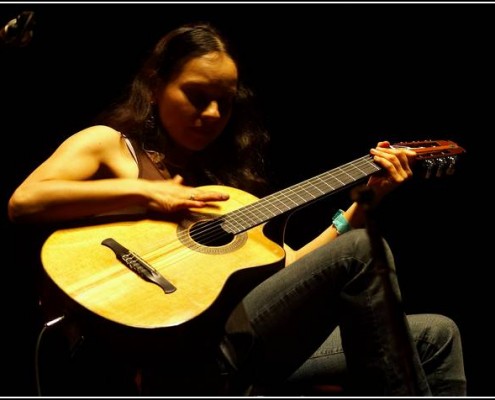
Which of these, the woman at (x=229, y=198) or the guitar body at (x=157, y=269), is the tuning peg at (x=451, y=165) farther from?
the guitar body at (x=157, y=269)

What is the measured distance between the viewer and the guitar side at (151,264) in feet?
3.67

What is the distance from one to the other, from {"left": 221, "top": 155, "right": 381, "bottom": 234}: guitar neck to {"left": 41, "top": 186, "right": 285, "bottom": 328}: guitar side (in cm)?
4

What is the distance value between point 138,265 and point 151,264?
0.13 feet

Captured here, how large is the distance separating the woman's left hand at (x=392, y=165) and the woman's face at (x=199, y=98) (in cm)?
55

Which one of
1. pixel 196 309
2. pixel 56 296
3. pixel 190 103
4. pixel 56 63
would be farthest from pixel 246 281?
pixel 56 63

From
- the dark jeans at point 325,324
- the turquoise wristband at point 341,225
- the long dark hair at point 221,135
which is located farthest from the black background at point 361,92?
the dark jeans at point 325,324

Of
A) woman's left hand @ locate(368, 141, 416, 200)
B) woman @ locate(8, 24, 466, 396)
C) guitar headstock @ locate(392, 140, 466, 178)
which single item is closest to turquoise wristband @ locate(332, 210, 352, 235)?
woman @ locate(8, 24, 466, 396)

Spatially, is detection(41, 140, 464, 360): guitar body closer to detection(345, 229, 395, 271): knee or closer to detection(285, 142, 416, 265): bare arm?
detection(285, 142, 416, 265): bare arm

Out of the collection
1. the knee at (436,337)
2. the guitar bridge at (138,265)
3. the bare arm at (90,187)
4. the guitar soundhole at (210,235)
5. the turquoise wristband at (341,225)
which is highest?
the bare arm at (90,187)

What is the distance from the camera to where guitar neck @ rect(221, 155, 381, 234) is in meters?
1.51

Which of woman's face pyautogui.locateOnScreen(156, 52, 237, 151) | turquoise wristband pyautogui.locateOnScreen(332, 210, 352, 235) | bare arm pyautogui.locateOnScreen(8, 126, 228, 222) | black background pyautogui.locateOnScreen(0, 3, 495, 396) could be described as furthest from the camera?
black background pyautogui.locateOnScreen(0, 3, 495, 396)

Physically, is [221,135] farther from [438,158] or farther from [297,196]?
[438,158]

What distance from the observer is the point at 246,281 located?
1.36 m

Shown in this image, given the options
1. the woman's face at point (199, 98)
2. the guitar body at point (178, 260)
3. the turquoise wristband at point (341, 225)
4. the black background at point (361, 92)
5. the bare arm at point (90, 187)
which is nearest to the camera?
the guitar body at point (178, 260)
